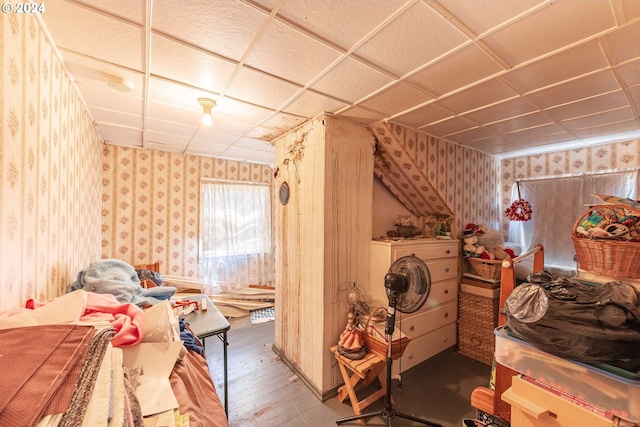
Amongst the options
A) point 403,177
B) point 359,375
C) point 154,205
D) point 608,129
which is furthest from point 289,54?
point 154,205

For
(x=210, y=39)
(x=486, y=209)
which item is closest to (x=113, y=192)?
(x=210, y=39)

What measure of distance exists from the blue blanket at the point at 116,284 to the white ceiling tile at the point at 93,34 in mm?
1301

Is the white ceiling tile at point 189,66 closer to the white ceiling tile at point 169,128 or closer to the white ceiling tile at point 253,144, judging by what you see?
the white ceiling tile at point 169,128

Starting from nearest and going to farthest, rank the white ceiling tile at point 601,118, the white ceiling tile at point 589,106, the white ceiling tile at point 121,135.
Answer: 1. the white ceiling tile at point 589,106
2. the white ceiling tile at point 601,118
3. the white ceiling tile at point 121,135

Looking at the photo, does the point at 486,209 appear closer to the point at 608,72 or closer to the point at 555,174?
the point at 555,174

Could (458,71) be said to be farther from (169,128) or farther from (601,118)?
(169,128)

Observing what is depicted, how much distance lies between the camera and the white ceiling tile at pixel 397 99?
1616 mm

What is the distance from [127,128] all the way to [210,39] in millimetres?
1977

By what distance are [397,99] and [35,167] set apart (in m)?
2.11

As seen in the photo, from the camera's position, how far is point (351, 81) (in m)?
1.51

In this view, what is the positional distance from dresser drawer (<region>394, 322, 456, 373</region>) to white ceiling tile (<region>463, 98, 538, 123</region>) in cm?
210

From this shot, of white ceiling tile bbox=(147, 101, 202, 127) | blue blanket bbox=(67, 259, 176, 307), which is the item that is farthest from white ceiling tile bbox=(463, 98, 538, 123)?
blue blanket bbox=(67, 259, 176, 307)

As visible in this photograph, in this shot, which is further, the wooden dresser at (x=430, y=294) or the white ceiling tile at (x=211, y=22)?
the wooden dresser at (x=430, y=294)

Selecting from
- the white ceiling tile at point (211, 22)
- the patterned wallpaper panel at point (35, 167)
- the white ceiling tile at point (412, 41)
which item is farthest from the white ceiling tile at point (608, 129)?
the patterned wallpaper panel at point (35, 167)
